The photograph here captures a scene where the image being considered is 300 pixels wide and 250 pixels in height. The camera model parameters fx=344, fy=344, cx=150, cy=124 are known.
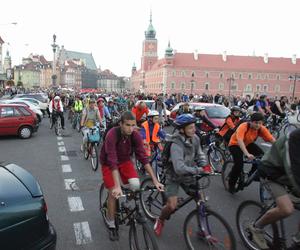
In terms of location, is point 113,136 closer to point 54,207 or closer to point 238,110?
point 54,207

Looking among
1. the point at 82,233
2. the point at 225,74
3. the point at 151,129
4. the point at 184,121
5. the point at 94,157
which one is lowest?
the point at 82,233

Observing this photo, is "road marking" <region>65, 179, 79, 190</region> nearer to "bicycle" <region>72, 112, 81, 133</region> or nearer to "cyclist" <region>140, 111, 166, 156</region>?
"cyclist" <region>140, 111, 166, 156</region>

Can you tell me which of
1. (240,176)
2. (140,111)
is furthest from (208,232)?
(140,111)

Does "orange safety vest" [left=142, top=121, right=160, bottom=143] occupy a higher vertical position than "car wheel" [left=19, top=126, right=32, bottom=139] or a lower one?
higher

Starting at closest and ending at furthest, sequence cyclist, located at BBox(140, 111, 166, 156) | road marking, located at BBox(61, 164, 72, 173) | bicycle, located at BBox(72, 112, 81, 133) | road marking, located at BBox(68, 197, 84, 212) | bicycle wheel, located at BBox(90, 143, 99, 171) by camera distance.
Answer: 1. road marking, located at BBox(68, 197, 84, 212)
2. cyclist, located at BBox(140, 111, 166, 156)
3. road marking, located at BBox(61, 164, 72, 173)
4. bicycle wheel, located at BBox(90, 143, 99, 171)
5. bicycle, located at BBox(72, 112, 81, 133)

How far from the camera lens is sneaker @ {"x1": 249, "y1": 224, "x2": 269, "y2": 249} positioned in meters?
4.04

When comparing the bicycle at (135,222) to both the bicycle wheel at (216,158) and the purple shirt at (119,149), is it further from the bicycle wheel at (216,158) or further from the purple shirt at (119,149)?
the bicycle wheel at (216,158)

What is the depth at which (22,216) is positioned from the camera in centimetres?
323

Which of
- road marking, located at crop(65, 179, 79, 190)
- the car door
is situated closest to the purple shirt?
road marking, located at crop(65, 179, 79, 190)

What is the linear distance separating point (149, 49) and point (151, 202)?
A: 136 m

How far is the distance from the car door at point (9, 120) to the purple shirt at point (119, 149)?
10928 millimetres

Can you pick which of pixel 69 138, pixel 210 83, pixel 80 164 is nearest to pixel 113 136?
pixel 80 164

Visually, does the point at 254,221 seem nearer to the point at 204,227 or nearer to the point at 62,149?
the point at 204,227

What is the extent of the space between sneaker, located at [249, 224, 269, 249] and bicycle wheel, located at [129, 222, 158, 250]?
132 centimetres
